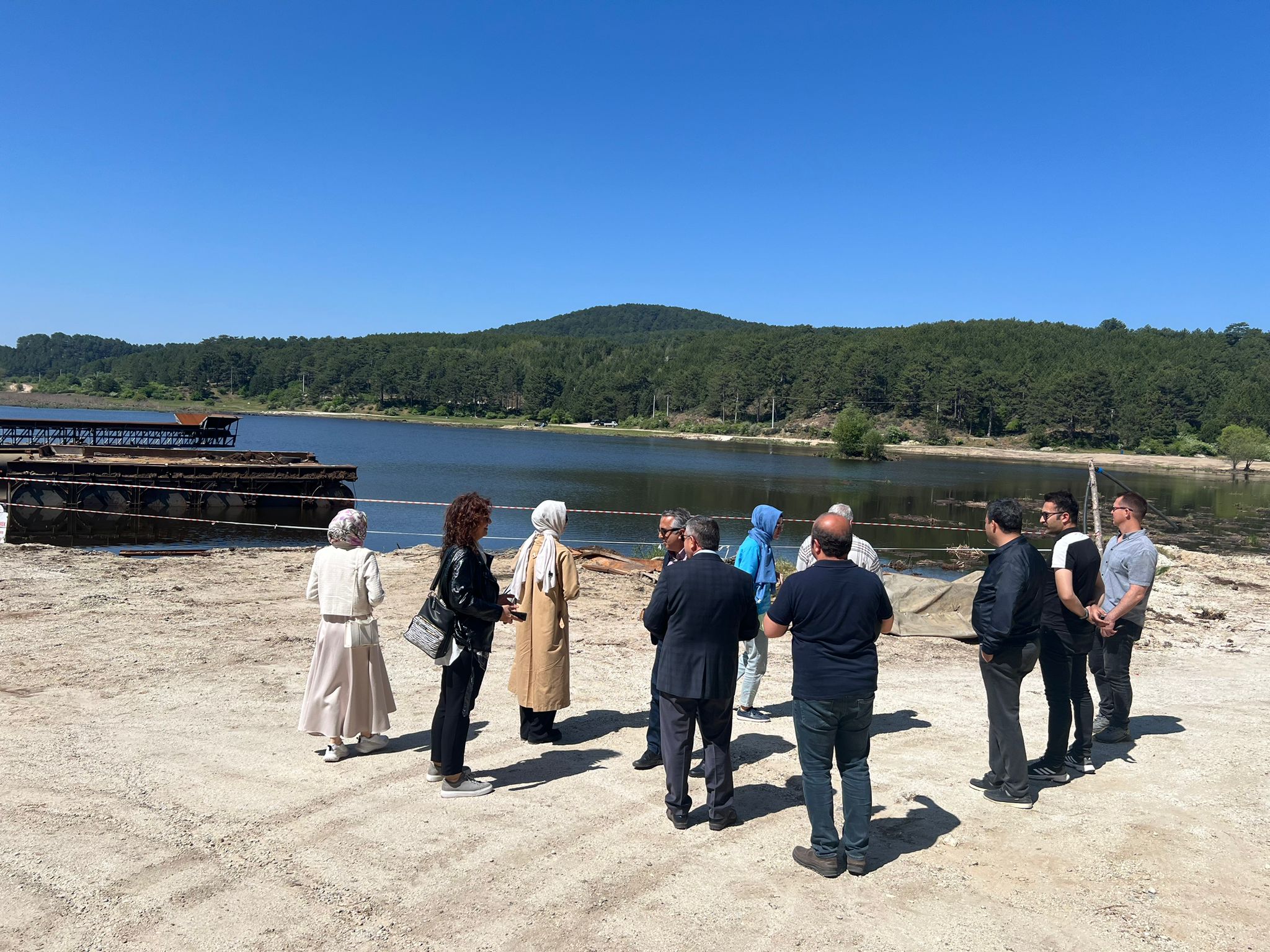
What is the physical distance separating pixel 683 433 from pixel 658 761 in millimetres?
128379

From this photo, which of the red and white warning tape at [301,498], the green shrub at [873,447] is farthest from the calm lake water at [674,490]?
the green shrub at [873,447]

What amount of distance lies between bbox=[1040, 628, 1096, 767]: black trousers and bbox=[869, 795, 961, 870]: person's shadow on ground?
1.11 m

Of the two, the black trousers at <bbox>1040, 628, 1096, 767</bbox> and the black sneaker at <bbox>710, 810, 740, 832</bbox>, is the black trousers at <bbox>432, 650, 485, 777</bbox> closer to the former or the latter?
the black sneaker at <bbox>710, 810, 740, 832</bbox>

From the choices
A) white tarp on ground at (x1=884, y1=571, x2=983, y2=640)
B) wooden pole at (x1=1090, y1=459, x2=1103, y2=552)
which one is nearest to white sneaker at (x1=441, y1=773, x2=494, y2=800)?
white tarp on ground at (x1=884, y1=571, x2=983, y2=640)

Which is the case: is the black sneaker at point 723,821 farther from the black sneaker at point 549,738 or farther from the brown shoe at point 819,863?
the black sneaker at point 549,738

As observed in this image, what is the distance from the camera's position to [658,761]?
5.94m

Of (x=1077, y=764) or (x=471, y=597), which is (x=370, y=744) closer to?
(x=471, y=597)

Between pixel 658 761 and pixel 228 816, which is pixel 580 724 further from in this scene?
pixel 228 816

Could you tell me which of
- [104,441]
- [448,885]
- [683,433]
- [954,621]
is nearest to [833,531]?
[448,885]

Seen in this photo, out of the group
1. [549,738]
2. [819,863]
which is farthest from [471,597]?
[819,863]

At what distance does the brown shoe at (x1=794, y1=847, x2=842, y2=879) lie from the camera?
173 inches

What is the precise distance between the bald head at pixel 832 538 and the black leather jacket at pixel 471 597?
2.02m

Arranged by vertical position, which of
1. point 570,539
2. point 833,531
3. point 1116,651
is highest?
point 833,531

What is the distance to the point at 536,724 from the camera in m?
6.34
